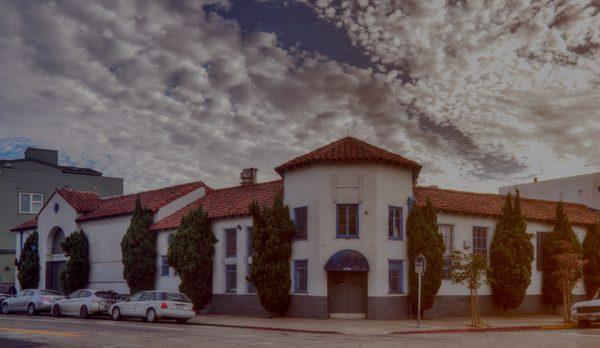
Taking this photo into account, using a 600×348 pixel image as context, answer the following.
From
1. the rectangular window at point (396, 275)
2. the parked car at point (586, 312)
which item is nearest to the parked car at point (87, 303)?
the rectangular window at point (396, 275)

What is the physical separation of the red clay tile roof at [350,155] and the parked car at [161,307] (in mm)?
8192

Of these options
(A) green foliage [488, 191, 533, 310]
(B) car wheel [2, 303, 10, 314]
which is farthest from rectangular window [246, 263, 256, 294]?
(B) car wheel [2, 303, 10, 314]

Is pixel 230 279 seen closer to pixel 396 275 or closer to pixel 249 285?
pixel 249 285

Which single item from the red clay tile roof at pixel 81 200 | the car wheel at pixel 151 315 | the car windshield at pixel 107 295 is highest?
the red clay tile roof at pixel 81 200

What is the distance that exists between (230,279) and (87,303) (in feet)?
23.6

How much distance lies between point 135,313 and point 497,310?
1810cm

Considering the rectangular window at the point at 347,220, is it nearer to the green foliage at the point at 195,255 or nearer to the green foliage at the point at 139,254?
the green foliage at the point at 195,255

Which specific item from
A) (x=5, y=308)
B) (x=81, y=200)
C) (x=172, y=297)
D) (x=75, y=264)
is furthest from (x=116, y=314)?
(x=81, y=200)

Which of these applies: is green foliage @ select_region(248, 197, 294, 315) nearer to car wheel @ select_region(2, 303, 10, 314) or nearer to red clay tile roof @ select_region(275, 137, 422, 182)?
red clay tile roof @ select_region(275, 137, 422, 182)

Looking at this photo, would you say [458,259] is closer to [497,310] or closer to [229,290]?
[497,310]

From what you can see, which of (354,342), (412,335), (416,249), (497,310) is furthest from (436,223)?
(354,342)

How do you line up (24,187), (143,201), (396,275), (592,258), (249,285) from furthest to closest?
(24,187), (143,201), (592,258), (249,285), (396,275)

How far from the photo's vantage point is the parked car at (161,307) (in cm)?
3044

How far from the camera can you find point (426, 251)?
107 feet
